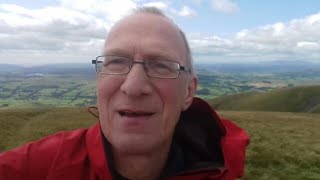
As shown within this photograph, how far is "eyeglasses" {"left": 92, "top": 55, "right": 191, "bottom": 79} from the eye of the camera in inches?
187

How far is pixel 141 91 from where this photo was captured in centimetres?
451

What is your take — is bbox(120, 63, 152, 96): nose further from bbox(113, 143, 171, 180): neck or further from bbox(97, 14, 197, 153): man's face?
bbox(113, 143, 171, 180): neck

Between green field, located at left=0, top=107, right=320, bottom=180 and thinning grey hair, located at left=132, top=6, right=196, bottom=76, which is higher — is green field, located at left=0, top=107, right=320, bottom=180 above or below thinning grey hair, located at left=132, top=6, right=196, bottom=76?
below

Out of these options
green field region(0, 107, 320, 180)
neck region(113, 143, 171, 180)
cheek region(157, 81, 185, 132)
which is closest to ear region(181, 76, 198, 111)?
cheek region(157, 81, 185, 132)

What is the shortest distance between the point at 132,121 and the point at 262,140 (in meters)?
34.8

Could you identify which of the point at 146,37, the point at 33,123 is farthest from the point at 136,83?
the point at 33,123

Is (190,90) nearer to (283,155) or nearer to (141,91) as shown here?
(141,91)

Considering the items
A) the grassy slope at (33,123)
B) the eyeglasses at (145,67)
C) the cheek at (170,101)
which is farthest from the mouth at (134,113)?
the grassy slope at (33,123)

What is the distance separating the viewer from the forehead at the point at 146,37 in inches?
191

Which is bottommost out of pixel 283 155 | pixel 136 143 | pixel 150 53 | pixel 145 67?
pixel 283 155

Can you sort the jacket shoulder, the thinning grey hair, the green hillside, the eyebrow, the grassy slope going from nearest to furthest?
the eyebrow
the thinning grey hair
the jacket shoulder
the grassy slope
the green hillside

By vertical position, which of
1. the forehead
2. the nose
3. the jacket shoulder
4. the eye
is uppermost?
the forehead

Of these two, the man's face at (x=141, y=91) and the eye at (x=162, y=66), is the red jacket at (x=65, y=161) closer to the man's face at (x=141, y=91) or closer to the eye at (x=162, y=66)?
the man's face at (x=141, y=91)

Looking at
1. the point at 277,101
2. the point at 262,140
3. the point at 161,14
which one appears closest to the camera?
the point at 161,14
